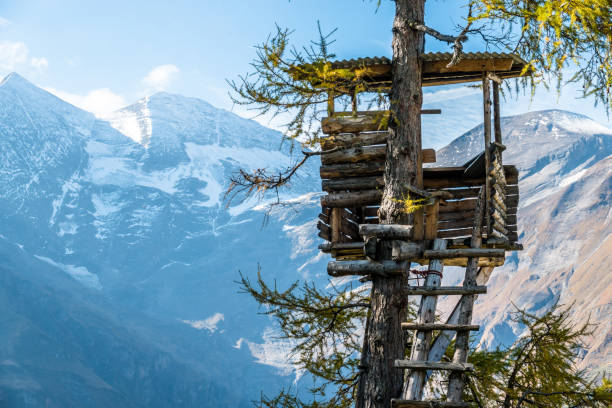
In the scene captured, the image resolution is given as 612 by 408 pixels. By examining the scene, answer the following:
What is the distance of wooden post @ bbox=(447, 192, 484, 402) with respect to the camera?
25.2 ft

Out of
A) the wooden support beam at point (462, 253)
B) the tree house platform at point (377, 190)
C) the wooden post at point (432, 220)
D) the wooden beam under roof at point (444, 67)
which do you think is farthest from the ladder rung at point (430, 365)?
the wooden beam under roof at point (444, 67)

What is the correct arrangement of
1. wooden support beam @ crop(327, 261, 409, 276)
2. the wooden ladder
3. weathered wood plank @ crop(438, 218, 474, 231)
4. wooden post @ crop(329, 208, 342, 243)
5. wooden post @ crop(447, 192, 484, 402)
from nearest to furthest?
the wooden ladder → wooden post @ crop(447, 192, 484, 402) → wooden support beam @ crop(327, 261, 409, 276) → wooden post @ crop(329, 208, 342, 243) → weathered wood plank @ crop(438, 218, 474, 231)

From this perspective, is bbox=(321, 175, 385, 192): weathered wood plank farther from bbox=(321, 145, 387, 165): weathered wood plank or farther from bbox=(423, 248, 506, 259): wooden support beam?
bbox=(423, 248, 506, 259): wooden support beam

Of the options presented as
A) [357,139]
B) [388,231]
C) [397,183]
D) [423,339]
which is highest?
[357,139]

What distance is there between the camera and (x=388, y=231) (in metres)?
8.41

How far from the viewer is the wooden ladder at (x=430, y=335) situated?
742cm

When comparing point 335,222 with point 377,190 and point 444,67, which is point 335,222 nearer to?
point 377,190

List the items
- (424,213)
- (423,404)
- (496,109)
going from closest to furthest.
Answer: (423,404)
(424,213)
(496,109)

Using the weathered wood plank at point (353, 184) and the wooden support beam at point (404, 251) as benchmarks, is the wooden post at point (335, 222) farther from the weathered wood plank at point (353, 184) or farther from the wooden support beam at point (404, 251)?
the wooden support beam at point (404, 251)

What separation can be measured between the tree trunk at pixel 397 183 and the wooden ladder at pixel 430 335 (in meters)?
0.28

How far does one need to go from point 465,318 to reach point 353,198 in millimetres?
2696

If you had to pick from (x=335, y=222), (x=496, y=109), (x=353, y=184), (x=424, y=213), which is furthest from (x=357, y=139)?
(x=496, y=109)

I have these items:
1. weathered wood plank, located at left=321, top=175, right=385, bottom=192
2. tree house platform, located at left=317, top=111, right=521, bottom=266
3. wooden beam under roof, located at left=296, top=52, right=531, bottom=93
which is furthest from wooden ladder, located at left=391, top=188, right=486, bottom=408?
wooden beam under roof, located at left=296, top=52, right=531, bottom=93

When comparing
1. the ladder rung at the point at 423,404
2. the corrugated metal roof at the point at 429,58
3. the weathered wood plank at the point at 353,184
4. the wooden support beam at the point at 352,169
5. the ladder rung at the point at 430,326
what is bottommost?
the ladder rung at the point at 423,404
